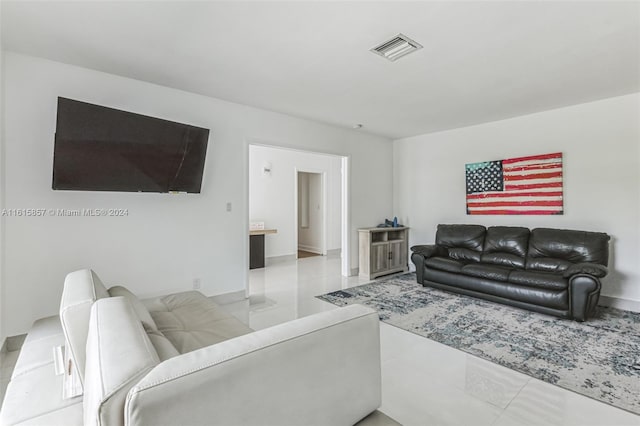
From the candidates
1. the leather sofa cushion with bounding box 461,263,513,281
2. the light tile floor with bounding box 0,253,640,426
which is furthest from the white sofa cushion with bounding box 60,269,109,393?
the leather sofa cushion with bounding box 461,263,513,281

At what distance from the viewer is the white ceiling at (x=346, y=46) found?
2.11 metres

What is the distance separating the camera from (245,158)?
4094 millimetres

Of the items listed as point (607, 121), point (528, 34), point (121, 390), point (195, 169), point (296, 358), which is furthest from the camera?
point (607, 121)

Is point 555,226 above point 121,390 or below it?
above

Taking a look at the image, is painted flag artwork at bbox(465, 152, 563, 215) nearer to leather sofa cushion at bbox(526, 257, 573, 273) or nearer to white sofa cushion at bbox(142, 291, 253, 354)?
leather sofa cushion at bbox(526, 257, 573, 273)

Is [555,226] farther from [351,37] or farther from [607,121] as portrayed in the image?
[351,37]

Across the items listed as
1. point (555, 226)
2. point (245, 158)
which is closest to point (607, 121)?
point (555, 226)

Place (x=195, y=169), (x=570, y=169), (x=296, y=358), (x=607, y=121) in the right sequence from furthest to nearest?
(x=570, y=169) < (x=607, y=121) < (x=195, y=169) < (x=296, y=358)

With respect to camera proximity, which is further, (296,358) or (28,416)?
(28,416)

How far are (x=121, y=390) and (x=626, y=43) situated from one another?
3.93 m

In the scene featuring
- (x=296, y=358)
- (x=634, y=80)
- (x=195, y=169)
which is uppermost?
(x=634, y=80)

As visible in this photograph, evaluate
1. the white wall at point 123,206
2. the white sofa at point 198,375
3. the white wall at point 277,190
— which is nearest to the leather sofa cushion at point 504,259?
the white wall at point 123,206

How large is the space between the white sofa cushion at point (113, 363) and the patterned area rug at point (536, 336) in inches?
102

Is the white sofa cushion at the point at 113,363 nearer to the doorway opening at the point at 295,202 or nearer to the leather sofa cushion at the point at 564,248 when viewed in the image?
the leather sofa cushion at the point at 564,248
